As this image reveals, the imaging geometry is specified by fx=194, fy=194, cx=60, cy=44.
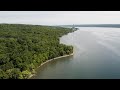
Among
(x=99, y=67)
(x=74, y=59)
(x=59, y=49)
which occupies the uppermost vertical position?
(x=59, y=49)

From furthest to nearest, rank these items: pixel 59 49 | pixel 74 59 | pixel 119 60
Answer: pixel 59 49 < pixel 74 59 < pixel 119 60
